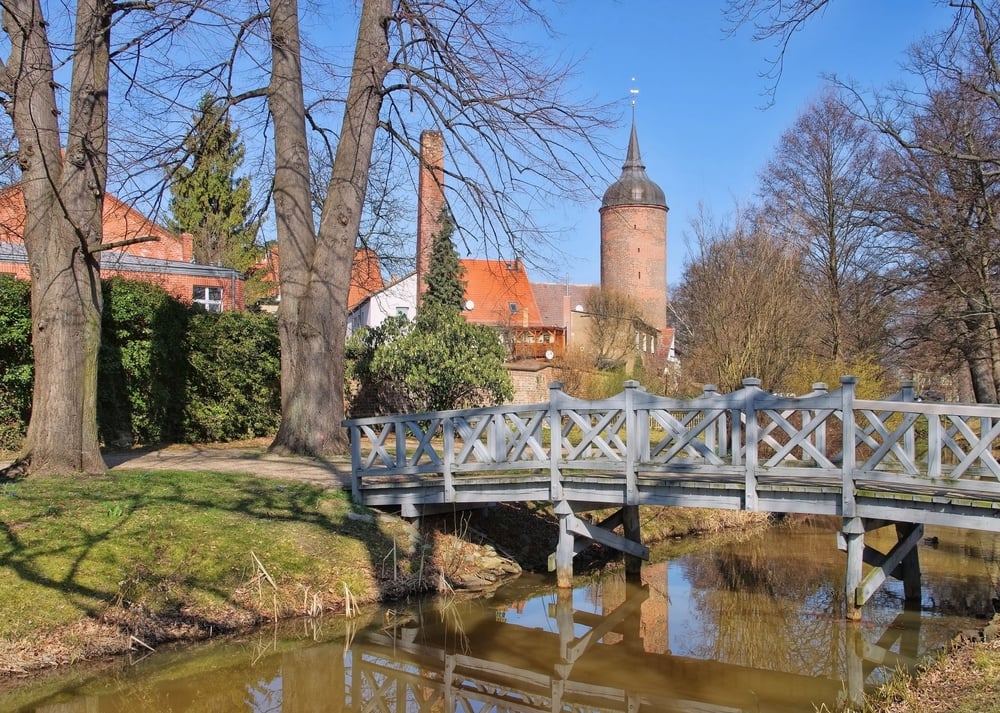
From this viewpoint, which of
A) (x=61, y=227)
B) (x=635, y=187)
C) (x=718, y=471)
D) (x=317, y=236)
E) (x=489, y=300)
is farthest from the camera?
(x=635, y=187)

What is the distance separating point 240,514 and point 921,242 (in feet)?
60.9

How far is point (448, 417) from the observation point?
11461 mm

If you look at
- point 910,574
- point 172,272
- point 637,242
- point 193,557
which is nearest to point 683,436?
point 910,574

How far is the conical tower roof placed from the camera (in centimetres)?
5353

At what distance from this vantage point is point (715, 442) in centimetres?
1280

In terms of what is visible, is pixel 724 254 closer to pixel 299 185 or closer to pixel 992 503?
pixel 299 185

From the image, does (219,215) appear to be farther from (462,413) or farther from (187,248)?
(462,413)

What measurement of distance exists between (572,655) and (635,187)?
47054 mm

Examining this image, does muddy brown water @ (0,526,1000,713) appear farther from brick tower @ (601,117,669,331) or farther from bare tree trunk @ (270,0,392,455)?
brick tower @ (601,117,669,331)

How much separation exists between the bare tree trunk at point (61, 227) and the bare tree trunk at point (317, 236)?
11.9ft

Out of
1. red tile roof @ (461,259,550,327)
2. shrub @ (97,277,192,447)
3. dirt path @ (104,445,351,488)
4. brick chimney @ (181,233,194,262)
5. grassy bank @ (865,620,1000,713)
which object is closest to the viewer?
grassy bank @ (865,620,1000,713)

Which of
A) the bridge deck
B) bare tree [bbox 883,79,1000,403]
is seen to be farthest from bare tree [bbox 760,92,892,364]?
the bridge deck

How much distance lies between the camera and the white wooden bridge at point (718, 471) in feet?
28.5

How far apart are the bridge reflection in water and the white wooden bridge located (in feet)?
4.37
